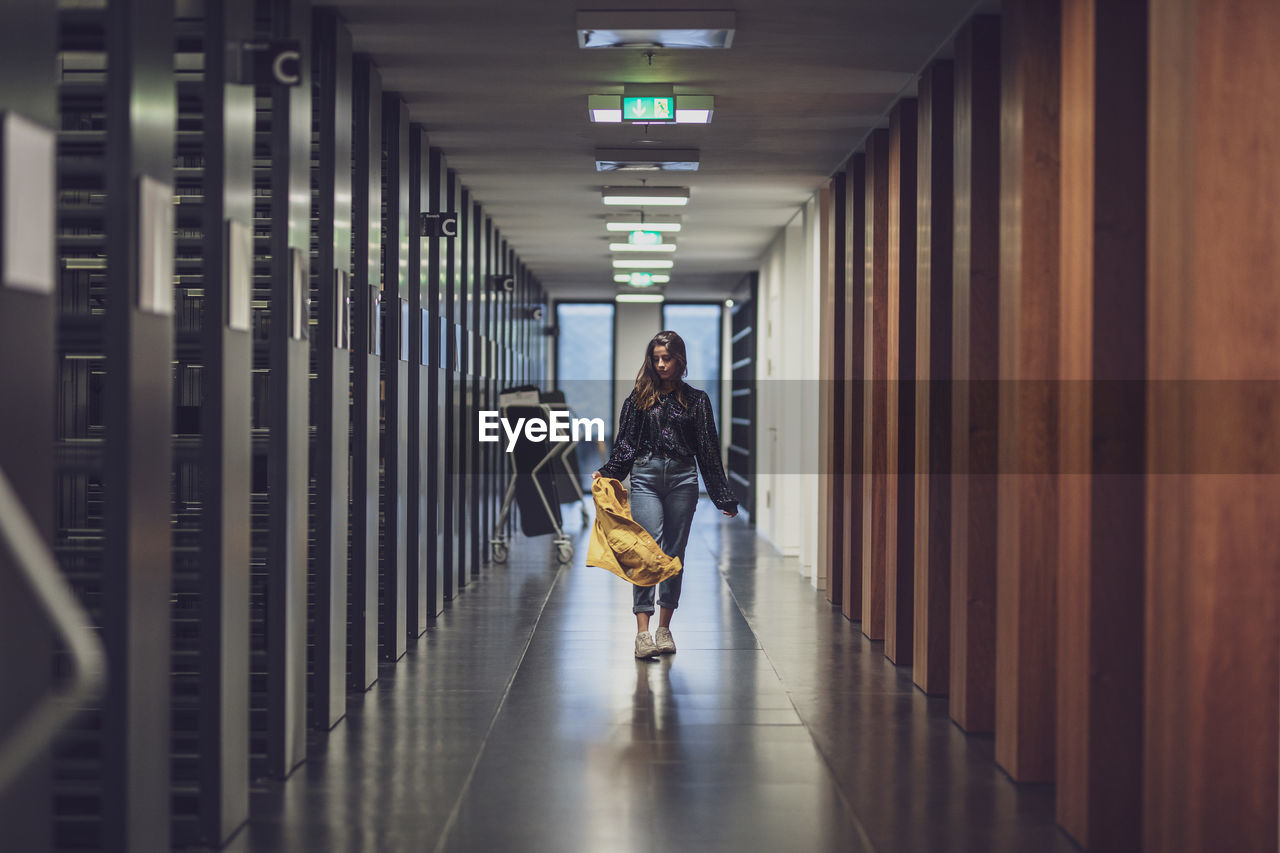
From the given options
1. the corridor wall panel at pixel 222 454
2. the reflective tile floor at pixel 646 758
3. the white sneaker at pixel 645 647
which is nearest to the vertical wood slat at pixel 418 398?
the reflective tile floor at pixel 646 758

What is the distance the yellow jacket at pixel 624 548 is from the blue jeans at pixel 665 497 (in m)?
0.08

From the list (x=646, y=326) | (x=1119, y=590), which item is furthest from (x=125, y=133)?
(x=646, y=326)

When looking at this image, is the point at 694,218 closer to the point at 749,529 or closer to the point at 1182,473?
the point at 749,529

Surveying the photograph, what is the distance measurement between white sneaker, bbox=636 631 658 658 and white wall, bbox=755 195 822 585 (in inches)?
117

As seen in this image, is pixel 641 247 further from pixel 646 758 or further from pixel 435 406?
pixel 646 758

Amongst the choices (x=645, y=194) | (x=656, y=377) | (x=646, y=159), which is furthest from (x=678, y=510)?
(x=645, y=194)

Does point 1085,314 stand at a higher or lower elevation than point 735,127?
lower

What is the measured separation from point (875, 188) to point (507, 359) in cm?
709

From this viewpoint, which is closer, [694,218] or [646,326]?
[694,218]

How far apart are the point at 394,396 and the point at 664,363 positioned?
147 centimetres

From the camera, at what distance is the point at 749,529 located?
1392 centimetres

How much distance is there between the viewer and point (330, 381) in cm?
495

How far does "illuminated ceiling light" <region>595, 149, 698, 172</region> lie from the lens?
8016 mm

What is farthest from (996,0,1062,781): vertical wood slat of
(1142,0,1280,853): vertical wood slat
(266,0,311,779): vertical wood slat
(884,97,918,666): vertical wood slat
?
(266,0,311,779): vertical wood slat
